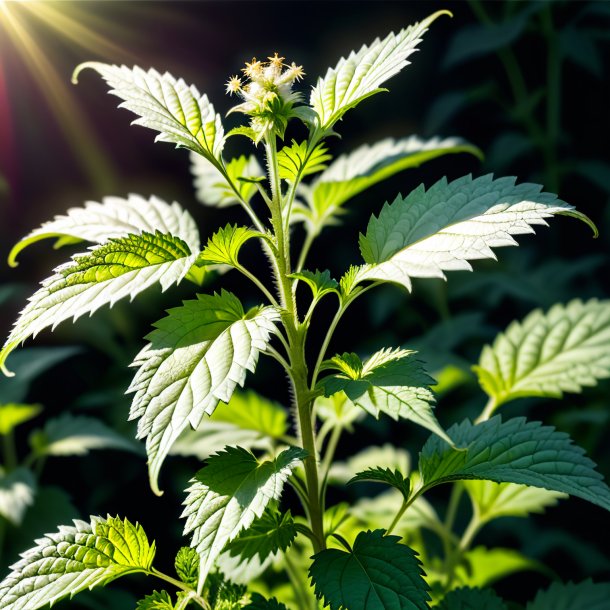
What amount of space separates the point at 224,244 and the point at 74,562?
1.41ft

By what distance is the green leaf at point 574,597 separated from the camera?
116 centimetres

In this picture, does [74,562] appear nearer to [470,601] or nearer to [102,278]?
[102,278]

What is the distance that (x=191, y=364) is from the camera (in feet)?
2.57

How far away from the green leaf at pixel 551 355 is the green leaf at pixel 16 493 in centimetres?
95

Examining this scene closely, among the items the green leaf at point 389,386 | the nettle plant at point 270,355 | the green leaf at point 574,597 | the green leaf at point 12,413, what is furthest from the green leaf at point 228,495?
the green leaf at point 12,413

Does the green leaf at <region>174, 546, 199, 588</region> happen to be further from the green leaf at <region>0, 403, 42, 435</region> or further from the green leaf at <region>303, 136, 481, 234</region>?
the green leaf at <region>0, 403, 42, 435</region>

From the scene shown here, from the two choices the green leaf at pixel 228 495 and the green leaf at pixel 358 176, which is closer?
the green leaf at pixel 228 495

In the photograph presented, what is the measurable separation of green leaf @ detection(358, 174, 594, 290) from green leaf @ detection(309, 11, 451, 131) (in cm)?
15

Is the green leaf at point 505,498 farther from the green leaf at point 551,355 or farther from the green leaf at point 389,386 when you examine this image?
the green leaf at point 389,386

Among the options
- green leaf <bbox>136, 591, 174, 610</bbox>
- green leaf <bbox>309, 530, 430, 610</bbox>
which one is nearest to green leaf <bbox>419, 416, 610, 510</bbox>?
green leaf <bbox>309, 530, 430, 610</bbox>

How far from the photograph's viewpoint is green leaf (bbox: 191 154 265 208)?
1.05 metres

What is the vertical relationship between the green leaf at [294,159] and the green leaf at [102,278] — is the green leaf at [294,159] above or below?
above

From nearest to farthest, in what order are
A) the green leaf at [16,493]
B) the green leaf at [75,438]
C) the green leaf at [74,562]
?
1. the green leaf at [74,562]
2. the green leaf at [16,493]
3. the green leaf at [75,438]

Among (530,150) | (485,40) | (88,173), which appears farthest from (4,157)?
(530,150)
